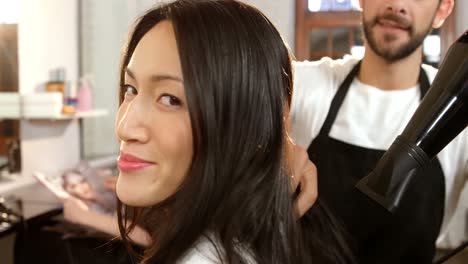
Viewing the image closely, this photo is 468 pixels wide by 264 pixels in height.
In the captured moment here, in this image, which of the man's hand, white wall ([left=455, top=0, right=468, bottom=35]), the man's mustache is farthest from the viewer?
white wall ([left=455, top=0, right=468, bottom=35])

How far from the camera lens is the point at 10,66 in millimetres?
2086

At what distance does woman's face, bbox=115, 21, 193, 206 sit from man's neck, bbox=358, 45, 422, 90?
61 centimetres

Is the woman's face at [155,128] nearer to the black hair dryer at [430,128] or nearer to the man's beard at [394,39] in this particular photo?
the black hair dryer at [430,128]

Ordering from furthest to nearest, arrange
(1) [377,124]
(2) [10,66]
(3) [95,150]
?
(3) [95,150]
(2) [10,66]
(1) [377,124]

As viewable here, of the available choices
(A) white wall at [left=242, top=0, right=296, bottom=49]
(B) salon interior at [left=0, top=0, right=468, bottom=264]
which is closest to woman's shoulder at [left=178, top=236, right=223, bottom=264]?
(B) salon interior at [left=0, top=0, right=468, bottom=264]

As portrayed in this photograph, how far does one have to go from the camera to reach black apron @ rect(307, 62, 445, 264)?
1062 mm

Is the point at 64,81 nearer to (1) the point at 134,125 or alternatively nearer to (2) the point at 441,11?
(2) the point at 441,11

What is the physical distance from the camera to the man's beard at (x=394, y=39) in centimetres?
105

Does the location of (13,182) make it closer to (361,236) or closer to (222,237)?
(361,236)

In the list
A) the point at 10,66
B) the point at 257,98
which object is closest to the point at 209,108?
the point at 257,98

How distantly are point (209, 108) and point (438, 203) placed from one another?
27.4 inches

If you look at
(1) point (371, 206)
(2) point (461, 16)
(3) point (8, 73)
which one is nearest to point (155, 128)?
(1) point (371, 206)

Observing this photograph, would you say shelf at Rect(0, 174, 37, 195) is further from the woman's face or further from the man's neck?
the woman's face

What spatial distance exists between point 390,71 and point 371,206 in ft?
0.99
